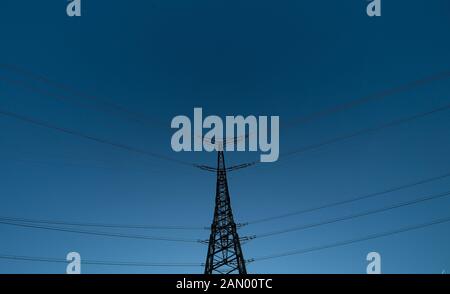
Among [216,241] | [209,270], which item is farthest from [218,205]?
[209,270]

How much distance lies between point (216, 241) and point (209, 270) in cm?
189
